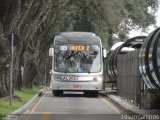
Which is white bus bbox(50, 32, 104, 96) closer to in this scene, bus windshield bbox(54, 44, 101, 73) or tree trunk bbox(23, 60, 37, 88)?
bus windshield bbox(54, 44, 101, 73)

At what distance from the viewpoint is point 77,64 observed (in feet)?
113

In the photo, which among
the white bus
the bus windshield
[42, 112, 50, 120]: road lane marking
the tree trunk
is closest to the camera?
[42, 112, 50, 120]: road lane marking

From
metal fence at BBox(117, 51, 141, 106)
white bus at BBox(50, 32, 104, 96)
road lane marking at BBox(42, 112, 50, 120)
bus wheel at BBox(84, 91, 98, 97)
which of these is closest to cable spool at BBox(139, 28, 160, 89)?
metal fence at BBox(117, 51, 141, 106)

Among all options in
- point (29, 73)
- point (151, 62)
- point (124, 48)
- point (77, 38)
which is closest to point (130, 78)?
point (151, 62)

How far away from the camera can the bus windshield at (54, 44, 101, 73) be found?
3450cm

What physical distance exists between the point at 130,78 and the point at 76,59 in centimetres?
853

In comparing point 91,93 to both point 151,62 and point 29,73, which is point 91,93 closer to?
point 29,73

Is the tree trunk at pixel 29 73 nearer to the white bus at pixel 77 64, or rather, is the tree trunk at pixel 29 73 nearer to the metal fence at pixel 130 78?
the white bus at pixel 77 64

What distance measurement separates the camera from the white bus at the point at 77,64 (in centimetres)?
3425

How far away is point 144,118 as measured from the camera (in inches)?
719

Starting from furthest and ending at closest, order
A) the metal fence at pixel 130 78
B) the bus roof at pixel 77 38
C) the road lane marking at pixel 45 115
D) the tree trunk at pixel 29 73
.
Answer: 1. the tree trunk at pixel 29 73
2. the bus roof at pixel 77 38
3. the metal fence at pixel 130 78
4. the road lane marking at pixel 45 115

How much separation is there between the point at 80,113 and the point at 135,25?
3537 centimetres

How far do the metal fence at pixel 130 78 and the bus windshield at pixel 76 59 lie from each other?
9.35ft

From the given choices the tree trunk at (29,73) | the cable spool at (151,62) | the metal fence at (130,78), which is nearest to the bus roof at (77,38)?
the metal fence at (130,78)
